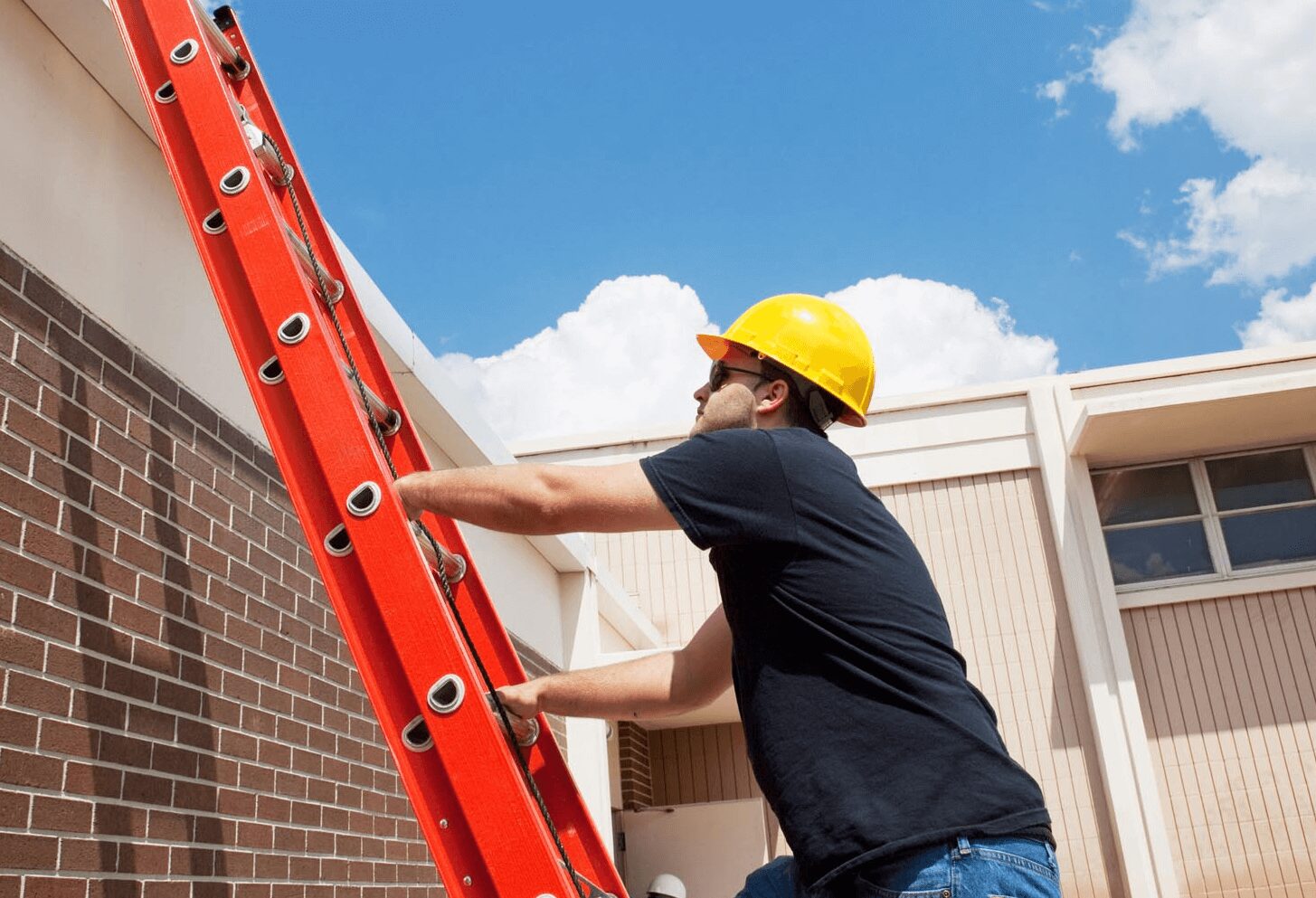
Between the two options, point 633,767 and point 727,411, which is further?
point 633,767

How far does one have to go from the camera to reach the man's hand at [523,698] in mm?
2566

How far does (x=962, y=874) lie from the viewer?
2236mm

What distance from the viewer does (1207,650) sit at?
13.6 metres

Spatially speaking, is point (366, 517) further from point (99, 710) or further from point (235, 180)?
point (99, 710)

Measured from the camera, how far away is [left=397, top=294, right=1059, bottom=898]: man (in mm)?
2281

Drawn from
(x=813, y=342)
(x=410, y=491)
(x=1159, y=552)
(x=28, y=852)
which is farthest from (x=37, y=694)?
(x=1159, y=552)

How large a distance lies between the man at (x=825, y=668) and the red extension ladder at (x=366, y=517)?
17 centimetres

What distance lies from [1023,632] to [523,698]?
12754 millimetres

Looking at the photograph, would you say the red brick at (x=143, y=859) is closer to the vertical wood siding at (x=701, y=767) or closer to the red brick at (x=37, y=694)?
the red brick at (x=37, y=694)

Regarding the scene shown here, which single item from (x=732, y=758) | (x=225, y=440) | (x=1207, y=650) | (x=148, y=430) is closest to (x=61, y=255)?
(x=148, y=430)

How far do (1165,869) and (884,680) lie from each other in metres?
12.4

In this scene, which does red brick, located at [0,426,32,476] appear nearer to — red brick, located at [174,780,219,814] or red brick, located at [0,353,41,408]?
red brick, located at [0,353,41,408]

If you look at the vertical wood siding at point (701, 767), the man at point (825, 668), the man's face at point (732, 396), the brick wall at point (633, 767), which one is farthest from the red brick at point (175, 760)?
the vertical wood siding at point (701, 767)

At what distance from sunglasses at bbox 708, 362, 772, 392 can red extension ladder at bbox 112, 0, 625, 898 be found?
79 centimetres
